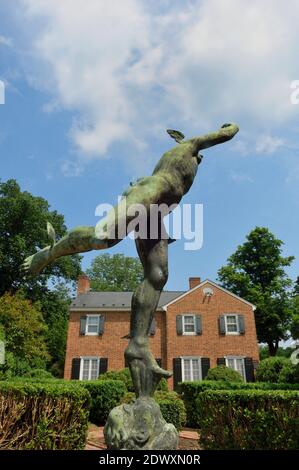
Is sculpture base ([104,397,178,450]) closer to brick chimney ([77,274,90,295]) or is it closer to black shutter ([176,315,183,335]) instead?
black shutter ([176,315,183,335])

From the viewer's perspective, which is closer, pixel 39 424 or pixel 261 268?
pixel 39 424

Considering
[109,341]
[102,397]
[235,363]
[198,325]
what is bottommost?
[102,397]

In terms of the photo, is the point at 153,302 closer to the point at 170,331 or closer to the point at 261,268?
the point at 170,331

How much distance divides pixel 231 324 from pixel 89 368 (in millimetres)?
9639

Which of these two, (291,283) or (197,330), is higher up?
(291,283)

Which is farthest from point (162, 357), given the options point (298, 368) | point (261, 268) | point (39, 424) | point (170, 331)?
point (39, 424)

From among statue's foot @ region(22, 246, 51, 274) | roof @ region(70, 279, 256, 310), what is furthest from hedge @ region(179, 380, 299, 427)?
statue's foot @ region(22, 246, 51, 274)

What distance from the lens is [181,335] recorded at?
24406mm

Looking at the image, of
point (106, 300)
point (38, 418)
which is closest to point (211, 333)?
point (106, 300)

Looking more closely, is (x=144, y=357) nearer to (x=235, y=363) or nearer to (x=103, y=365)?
(x=103, y=365)

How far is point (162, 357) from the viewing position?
24.2 metres

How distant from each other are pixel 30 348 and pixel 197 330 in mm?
10405
